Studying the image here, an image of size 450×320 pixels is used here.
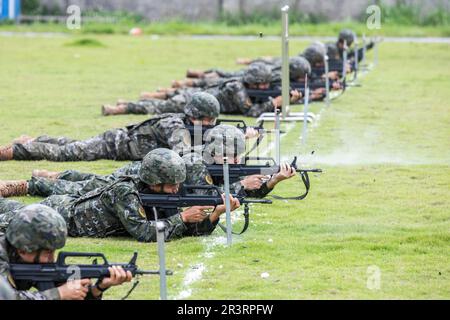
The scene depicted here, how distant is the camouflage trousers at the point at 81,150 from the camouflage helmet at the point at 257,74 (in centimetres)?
483

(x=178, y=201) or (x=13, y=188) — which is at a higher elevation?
(x=178, y=201)

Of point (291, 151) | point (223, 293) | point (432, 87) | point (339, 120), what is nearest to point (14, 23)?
point (432, 87)

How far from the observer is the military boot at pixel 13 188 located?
45.8ft

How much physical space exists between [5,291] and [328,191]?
24.2 feet

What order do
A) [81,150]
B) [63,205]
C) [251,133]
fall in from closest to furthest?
[63,205] → [251,133] → [81,150]

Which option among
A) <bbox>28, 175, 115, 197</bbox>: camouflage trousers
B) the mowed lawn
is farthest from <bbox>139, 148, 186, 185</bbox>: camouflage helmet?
<bbox>28, 175, 115, 197</bbox>: camouflage trousers

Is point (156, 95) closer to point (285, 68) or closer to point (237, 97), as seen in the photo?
point (237, 97)

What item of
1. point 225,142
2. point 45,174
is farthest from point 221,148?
point 45,174

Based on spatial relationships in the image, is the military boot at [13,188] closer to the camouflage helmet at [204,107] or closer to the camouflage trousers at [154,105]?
the camouflage helmet at [204,107]

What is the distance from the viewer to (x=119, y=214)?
1162cm

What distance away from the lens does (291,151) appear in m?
18.1

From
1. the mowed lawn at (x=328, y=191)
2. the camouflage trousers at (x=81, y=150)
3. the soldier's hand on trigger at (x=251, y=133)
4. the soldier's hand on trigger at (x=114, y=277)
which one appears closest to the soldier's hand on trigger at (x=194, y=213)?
the mowed lawn at (x=328, y=191)

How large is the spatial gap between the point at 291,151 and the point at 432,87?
10.6m

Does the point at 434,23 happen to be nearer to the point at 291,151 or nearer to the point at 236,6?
the point at 236,6
